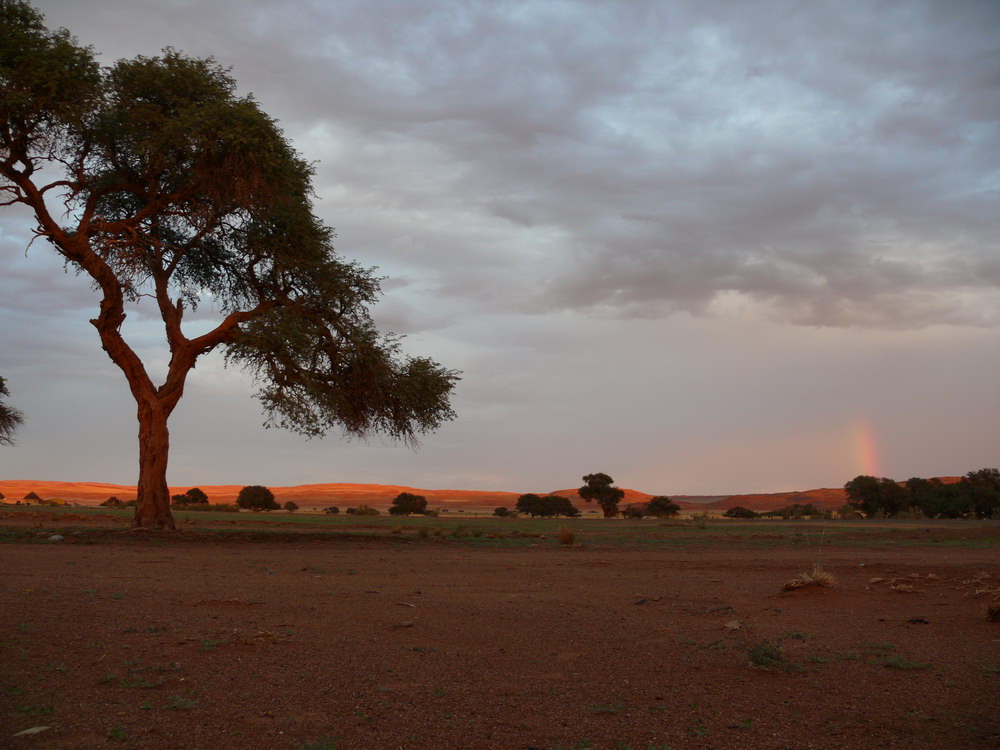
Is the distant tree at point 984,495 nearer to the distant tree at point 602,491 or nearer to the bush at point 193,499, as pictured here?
the distant tree at point 602,491

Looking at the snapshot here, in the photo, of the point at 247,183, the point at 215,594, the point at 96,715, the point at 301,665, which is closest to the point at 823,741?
the point at 301,665

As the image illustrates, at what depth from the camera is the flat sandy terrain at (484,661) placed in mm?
5254

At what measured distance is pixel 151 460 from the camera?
2277 centimetres

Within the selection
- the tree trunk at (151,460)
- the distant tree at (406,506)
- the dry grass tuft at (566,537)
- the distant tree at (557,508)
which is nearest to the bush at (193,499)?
the distant tree at (406,506)

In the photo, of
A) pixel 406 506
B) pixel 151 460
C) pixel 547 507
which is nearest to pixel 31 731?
pixel 151 460

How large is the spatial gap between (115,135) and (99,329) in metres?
5.63

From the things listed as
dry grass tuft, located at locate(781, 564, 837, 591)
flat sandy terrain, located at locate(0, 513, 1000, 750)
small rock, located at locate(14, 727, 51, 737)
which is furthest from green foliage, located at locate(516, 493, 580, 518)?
small rock, located at locate(14, 727, 51, 737)

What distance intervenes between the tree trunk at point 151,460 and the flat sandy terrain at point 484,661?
364 inches

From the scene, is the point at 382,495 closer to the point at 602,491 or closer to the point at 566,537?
the point at 602,491

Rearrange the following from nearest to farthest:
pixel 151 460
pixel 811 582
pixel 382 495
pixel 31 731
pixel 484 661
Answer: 1. pixel 31 731
2. pixel 484 661
3. pixel 811 582
4. pixel 151 460
5. pixel 382 495

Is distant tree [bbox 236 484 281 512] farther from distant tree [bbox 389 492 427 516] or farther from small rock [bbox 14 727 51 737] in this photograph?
small rock [bbox 14 727 51 737]

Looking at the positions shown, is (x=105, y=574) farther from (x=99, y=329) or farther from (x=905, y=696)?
(x=99, y=329)

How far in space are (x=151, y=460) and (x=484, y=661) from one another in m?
18.4

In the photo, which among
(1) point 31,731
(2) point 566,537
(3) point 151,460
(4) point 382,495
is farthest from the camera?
(4) point 382,495
